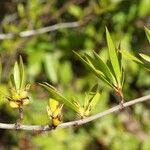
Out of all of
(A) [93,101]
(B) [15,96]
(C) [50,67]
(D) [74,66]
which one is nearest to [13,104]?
(B) [15,96]

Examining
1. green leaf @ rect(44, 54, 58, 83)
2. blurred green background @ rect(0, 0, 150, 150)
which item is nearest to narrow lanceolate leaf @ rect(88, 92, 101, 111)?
blurred green background @ rect(0, 0, 150, 150)

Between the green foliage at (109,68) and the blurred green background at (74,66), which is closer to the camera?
the green foliage at (109,68)

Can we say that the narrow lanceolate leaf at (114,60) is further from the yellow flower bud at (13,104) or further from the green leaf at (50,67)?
the green leaf at (50,67)

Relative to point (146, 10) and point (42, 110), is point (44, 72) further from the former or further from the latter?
point (146, 10)

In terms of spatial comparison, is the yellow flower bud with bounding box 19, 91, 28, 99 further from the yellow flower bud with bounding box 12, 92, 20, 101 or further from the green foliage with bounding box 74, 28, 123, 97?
the green foliage with bounding box 74, 28, 123, 97

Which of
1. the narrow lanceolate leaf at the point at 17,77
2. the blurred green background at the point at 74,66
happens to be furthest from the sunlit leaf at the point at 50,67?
the narrow lanceolate leaf at the point at 17,77

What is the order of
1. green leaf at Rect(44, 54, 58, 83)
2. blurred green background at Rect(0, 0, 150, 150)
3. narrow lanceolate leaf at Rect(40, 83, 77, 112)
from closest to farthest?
1. narrow lanceolate leaf at Rect(40, 83, 77, 112)
2. blurred green background at Rect(0, 0, 150, 150)
3. green leaf at Rect(44, 54, 58, 83)

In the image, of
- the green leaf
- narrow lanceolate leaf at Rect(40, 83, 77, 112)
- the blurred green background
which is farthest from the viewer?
the green leaf

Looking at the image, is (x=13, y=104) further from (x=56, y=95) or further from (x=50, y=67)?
(x=50, y=67)

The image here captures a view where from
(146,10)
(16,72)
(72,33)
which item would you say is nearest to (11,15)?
(72,33)
